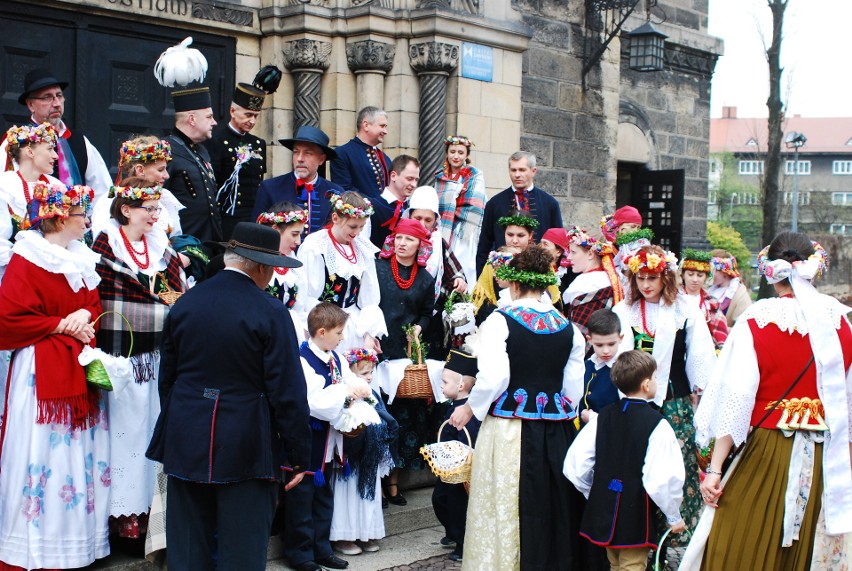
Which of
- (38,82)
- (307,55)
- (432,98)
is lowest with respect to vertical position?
(38,82)

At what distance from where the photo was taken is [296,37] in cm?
897

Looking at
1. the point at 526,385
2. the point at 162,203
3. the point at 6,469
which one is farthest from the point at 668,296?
the point at 6,469

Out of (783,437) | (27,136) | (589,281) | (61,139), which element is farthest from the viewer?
(589,281)

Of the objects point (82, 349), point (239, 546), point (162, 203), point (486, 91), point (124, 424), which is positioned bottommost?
point (239, 546)

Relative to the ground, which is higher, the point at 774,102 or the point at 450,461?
the point at 774,102

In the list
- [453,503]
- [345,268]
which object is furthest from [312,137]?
[453,503]

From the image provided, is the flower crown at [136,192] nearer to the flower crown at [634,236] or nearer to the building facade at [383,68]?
the building facade at [383,68]

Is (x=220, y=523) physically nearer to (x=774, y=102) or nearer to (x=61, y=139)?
(x=61, y=139)

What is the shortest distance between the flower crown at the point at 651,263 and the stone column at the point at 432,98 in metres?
3.07

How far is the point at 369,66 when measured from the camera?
9.08m

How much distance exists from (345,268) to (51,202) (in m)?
1.98

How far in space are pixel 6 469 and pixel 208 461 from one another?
1425mm

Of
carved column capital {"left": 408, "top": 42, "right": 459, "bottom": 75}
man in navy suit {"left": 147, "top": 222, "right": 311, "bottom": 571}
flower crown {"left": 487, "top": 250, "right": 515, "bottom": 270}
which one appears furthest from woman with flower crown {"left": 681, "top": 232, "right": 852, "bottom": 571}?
carved column capital {"left": 408, "top": 42, "right": 459, "bottom": 75}

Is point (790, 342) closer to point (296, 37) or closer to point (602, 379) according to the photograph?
point (602, 379)
